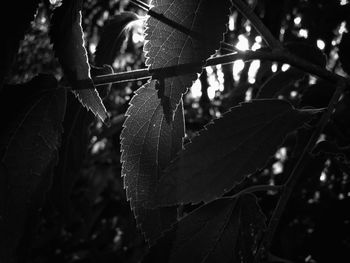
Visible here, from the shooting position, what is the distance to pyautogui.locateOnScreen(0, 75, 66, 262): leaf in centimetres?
56

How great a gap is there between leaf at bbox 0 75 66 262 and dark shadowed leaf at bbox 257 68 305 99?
0.41 m

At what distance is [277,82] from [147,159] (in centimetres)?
36

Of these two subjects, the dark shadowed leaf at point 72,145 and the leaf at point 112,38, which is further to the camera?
the leaf at point 112,38

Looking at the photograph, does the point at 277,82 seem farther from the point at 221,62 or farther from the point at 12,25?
the point at 12,25

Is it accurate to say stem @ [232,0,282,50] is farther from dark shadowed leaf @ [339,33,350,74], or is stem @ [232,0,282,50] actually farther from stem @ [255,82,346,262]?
dark shadowed leaf @ [339,33,350,74]

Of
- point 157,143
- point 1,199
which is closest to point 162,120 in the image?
point 157,143

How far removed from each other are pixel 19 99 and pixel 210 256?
1.11ft

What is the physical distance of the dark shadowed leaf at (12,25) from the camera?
461 mm

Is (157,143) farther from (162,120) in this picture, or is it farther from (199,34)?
(199,34)

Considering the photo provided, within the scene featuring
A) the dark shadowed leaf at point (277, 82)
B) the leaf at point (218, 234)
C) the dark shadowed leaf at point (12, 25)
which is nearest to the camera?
the dark shadowed leaf at point (12, 25)

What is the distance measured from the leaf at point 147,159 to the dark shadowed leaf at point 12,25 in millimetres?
179

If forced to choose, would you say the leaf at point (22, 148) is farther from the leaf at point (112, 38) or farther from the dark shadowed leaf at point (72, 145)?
the leaf at point (112, 38)

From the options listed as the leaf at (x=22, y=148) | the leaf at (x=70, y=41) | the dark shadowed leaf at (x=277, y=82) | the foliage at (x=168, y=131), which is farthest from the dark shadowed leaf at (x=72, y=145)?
the dark shadowed leaf at (x=277, y=82)

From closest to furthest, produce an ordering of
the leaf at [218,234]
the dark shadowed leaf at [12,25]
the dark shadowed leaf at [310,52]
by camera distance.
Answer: the dark shadowed leaf at [12,25] < the leaf at [218,234] < the dark shadowed leaf at [310,52]
